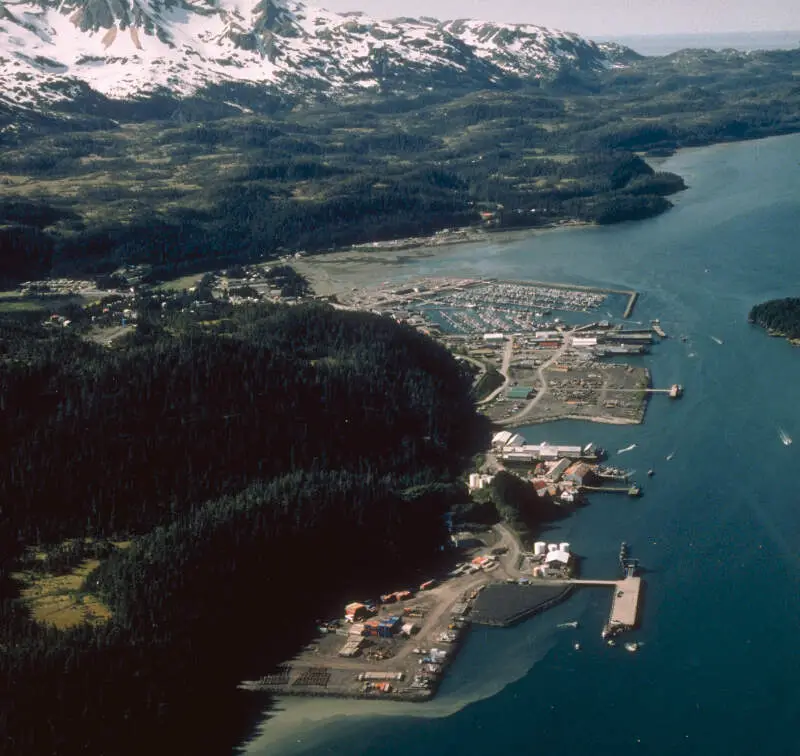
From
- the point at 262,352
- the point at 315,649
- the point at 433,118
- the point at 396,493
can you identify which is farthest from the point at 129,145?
the point at 315,649

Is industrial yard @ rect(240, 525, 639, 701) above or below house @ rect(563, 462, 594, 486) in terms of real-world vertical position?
below

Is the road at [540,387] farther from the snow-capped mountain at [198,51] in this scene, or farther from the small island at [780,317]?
the snow-capped mountain at [198,51]

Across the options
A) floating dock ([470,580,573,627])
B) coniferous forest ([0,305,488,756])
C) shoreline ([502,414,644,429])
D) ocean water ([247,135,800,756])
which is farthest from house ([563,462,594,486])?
floating dock ([470,580,573,627])

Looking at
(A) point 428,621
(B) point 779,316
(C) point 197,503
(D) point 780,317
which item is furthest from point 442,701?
(B) point 779,316

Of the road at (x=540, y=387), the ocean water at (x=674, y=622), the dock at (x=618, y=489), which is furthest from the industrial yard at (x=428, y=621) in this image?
the road at (x=540, y=387)

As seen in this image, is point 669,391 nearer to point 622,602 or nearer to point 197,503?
point 622,602

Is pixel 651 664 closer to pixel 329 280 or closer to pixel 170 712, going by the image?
pixel 170 712

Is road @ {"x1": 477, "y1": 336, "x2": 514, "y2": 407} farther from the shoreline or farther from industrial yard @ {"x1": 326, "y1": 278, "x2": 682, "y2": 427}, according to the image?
the shoreline
